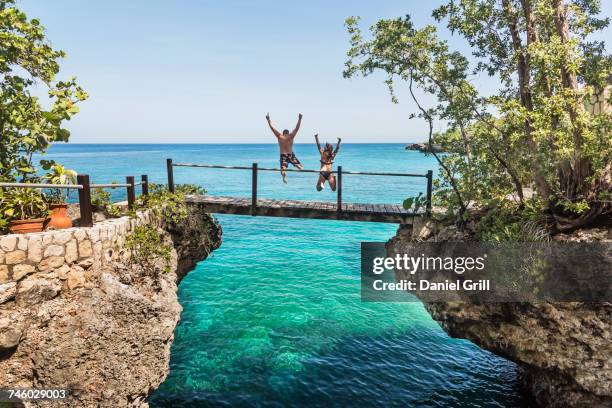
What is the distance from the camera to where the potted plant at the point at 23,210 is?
5.89 m

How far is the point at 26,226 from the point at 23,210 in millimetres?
514

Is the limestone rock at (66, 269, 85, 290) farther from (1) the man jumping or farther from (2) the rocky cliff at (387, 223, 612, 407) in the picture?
(1) the man jumping

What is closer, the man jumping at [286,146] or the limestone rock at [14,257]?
the limestone rock at [14,257]

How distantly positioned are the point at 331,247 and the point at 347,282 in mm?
5160

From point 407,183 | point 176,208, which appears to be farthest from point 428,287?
point 407,183

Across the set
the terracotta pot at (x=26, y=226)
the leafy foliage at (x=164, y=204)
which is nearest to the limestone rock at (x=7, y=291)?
the terracotta pot at (x=26, y=226)

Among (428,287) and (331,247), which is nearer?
(428,287)

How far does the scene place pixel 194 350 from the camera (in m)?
9.80

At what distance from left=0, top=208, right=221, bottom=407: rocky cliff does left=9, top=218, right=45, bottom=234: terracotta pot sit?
17.0 inches

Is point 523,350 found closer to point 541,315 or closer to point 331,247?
point 541,315

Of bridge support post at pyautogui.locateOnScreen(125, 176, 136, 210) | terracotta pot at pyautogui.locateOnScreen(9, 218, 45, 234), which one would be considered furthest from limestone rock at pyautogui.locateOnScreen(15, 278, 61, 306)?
bridge support post at pyautogui.locateOnScreen(125, 176, 136, 210)

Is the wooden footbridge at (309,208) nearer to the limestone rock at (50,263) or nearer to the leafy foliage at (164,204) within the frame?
the leafy foliage at (164,204)

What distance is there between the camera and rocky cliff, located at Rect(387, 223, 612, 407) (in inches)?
247

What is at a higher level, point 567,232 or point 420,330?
point 567,232
